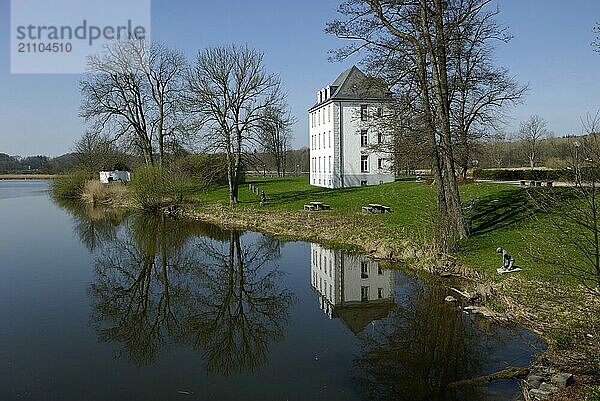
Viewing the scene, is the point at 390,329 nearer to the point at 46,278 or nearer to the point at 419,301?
the point at 419,301

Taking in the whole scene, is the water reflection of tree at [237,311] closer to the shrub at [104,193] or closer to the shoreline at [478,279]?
the shoreline at [478,279]

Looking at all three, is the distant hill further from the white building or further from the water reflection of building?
the water reflection of building

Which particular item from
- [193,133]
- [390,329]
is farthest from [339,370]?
[193,133]

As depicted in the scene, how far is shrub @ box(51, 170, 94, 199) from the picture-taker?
4350 centimetres

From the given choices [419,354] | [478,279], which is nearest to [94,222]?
[478,279]

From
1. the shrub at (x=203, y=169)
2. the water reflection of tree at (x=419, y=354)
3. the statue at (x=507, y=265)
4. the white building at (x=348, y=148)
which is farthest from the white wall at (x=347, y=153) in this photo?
the water reflection of tree at (x=419, y=354)

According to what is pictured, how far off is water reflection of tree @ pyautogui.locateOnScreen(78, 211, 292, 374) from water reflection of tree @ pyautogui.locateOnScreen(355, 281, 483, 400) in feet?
5.94

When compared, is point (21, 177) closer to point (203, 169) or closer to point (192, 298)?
point (203, 169)

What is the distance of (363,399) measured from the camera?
6.64m

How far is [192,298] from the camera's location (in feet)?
39.5

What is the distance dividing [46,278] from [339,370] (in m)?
9.62

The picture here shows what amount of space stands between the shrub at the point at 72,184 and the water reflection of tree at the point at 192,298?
83.5 ft

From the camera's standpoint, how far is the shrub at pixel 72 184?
4350 cm

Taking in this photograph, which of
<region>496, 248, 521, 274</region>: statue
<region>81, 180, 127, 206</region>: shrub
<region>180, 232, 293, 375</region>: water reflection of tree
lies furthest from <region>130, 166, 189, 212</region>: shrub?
<region>496, 248, 521, 274</region>: statue
